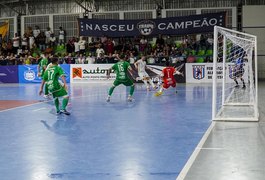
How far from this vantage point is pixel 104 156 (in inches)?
267

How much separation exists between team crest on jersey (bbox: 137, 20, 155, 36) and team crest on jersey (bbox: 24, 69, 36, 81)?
843 cm

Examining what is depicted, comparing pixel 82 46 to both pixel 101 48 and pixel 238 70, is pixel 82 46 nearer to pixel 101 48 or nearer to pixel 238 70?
pixel 101 48

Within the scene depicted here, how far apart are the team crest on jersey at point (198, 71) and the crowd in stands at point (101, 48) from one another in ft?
2.33

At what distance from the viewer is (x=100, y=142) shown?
7918mm

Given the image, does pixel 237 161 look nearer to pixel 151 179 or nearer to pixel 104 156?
pixel 151 179

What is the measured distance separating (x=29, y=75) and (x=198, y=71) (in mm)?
12343

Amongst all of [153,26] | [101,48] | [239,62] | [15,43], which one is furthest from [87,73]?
[239,62]

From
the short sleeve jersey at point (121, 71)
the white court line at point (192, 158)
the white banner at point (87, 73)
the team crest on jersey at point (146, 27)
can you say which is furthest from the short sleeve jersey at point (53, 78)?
the team crest on jersey at point (146, 27)

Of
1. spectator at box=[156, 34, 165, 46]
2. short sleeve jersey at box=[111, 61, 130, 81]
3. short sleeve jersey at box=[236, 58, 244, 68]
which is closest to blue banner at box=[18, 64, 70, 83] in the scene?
spectator at box=[156, 34, 165, 46]

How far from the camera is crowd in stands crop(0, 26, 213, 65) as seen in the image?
95.6ft

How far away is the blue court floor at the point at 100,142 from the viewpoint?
590 centimetres

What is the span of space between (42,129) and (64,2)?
2943 centimetres

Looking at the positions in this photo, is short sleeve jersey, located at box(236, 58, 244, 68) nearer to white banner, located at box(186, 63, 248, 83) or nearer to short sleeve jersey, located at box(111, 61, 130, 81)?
white banner, located at box(186, 63, 248, 83)

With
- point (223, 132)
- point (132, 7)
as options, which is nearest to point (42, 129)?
point (223, 132)
